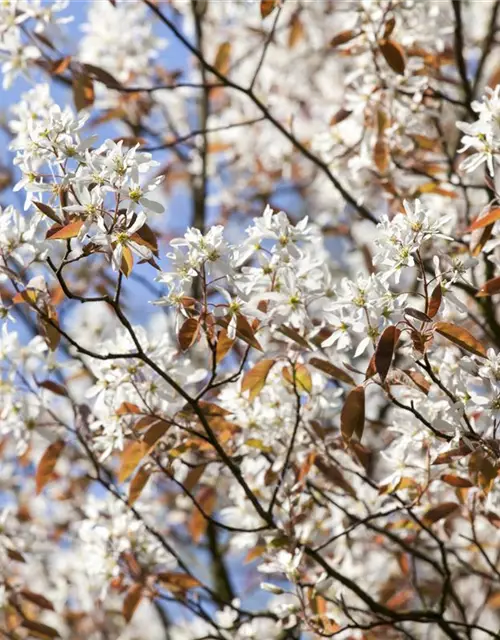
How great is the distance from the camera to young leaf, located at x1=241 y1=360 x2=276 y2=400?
1.67 meters

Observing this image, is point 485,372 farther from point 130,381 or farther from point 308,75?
point 308,75

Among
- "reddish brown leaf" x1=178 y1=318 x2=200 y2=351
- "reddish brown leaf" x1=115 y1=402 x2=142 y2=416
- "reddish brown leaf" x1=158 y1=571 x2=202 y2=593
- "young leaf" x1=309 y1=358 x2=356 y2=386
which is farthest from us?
"reddish brown leaf" x1=158 y1=571 x2=202 y2=593

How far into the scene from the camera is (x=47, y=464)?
2000 millimetres

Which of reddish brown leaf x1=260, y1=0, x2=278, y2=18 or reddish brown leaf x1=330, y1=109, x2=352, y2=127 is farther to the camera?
reddish brown leaf x1=330, y1=109, x2=352, y2=127

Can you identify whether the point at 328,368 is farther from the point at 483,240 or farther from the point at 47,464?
the point at 47,464

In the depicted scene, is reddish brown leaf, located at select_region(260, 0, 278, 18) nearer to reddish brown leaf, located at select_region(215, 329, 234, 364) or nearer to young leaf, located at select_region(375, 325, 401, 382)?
reddish brown leaf, located at select_region(215, 329, 234, 364)

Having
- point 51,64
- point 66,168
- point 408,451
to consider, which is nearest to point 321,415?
point 408,451

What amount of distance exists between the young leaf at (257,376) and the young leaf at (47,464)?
0.53 metres

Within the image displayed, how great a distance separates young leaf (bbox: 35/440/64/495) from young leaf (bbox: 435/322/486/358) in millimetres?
932

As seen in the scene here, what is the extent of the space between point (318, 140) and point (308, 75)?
1928 millimetres

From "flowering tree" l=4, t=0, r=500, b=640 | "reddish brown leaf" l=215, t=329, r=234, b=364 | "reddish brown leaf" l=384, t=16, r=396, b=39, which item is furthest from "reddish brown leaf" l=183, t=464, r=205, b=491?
"reddish brown leaf" l=384, t=16, r=396, b=39

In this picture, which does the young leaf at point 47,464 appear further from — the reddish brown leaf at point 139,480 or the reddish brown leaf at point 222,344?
the reddish brown leaf at point 222,344

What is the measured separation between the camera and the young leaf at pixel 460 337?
1.44 meters

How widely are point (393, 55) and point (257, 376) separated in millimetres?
887
